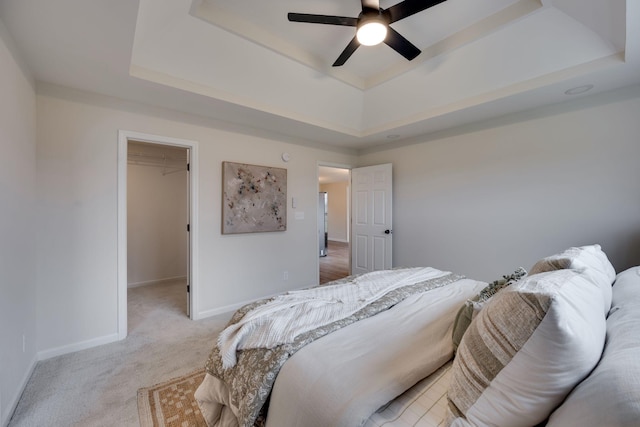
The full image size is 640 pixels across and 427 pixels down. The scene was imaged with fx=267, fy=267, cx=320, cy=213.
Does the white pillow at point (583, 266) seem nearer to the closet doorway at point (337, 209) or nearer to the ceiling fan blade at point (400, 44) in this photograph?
the ceiling fan blade at point (400, 44)

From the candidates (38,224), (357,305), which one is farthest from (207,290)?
(357,305)

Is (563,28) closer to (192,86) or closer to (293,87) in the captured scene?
(293,87)

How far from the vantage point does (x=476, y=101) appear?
2.85 metres

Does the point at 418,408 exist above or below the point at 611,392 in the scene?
below

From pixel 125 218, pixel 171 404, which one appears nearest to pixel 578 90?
pixel 171 404

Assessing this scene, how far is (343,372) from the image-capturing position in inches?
39.8

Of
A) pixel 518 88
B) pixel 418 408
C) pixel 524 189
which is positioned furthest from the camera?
pixel 524 189

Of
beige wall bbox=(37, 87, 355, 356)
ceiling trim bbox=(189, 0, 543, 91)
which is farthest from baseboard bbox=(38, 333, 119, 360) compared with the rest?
ceiling trim bbox=(189, 0, 543, 91)

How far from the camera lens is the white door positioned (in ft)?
13.9

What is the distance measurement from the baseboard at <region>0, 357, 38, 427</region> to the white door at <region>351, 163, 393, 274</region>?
392cm

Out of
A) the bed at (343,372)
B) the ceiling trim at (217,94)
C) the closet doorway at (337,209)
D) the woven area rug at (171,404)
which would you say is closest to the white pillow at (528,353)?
the bed at (343,372)

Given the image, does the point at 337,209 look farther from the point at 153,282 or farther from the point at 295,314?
the point at 295,314

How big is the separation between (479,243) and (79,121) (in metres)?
4.55

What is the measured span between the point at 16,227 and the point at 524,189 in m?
4.61
